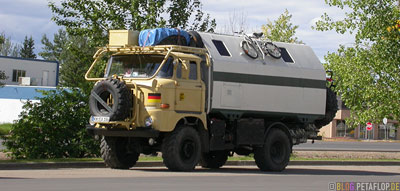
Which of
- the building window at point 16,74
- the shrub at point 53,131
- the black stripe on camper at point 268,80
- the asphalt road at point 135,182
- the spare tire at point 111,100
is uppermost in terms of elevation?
the building window at point 16,74

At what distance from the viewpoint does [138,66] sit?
704 inches

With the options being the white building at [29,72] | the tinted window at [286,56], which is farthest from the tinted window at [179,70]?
the white building at [29,72]

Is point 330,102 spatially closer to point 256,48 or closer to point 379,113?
point 256,48

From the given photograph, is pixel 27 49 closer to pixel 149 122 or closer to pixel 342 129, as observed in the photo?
pixel 342 129

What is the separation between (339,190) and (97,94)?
260 inches

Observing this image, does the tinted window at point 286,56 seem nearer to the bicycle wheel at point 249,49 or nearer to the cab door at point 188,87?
the bicycle wheel at point 249,49

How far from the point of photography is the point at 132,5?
24.4 meters

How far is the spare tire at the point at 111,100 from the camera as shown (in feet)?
55.4

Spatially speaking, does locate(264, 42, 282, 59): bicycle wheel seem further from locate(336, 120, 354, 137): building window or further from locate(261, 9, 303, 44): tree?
locate(336, 120, 354, 137): building window

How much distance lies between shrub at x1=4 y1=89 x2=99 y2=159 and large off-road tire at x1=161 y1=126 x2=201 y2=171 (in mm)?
4159

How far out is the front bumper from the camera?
17.0 m

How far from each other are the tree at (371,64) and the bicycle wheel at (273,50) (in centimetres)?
1279

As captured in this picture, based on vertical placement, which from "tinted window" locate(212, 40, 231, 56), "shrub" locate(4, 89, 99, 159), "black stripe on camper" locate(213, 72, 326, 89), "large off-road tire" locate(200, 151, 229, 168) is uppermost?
"tinted window" locate(212, 40, 231, 56)

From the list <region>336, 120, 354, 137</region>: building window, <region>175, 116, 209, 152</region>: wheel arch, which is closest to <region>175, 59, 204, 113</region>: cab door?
<region>175, 116, 209, 152</region>: wheel arch
